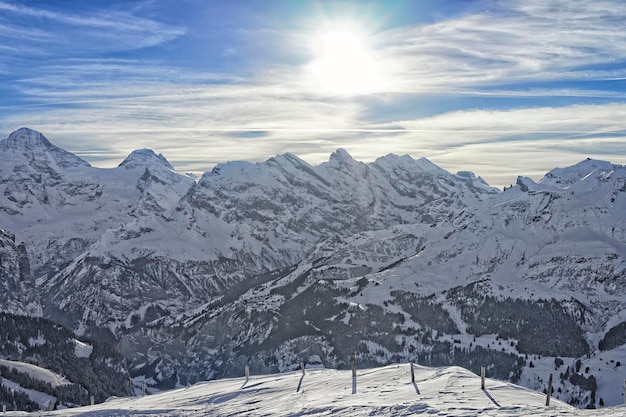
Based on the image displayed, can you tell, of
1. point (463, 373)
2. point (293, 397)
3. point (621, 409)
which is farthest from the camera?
point (463, 373)

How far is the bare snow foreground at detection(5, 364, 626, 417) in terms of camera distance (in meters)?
52.7

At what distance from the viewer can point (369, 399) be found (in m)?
59.4

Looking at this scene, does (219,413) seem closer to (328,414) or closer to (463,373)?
(328,414)

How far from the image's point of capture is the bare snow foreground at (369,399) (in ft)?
173

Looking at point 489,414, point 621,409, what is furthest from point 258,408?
point 621,409

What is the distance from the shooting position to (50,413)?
70125mm

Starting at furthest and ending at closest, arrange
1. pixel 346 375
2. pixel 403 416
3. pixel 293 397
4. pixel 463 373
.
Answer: pixel 346 375 < pixel 463 373 < pixel 293 397 < pixel 403 416

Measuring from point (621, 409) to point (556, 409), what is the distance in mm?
4982

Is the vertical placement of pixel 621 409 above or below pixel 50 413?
above

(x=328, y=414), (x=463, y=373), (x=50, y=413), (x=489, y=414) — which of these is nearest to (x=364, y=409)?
(x=328, y=414)

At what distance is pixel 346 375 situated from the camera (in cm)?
8125

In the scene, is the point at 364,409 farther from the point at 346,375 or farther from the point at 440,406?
the point at 346,375

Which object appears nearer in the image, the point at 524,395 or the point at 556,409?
the point at 556,409

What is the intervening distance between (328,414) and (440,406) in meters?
8.87
